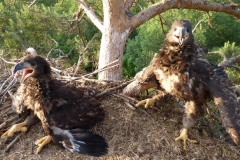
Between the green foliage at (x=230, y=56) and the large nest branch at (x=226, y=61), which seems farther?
the green foliage at (x=230, y=56)

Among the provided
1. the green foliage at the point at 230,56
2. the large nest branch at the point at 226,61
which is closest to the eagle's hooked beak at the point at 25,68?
the large nest branch at the point at 226,61

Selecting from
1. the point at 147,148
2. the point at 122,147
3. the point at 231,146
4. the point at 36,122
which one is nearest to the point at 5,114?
the point at 36,122

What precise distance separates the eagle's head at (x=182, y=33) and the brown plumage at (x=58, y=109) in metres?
1.31

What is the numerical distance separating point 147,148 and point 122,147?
1.00 feet

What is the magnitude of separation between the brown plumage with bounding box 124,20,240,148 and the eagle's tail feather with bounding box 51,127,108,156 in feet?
3.40

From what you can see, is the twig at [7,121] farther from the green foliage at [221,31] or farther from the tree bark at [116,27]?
the green foliage at [221,31]

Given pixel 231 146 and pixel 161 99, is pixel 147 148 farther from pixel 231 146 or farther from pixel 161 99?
pixel 231 146

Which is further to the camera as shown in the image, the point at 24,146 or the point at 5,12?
the point at 5,12

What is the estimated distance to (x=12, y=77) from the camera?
4578 mm

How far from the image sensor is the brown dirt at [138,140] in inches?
141

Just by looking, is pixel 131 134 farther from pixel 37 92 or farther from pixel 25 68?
pixel 25 68

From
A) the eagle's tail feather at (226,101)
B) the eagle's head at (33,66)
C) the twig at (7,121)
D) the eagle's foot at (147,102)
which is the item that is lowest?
the eagle's tail feather at (226,101)

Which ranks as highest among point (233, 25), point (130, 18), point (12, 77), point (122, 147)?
point (12, 77)

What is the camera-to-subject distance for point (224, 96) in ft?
11.4
